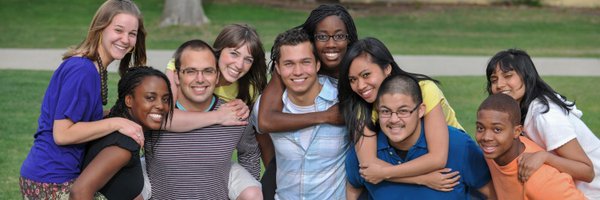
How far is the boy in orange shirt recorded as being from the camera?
175 inches

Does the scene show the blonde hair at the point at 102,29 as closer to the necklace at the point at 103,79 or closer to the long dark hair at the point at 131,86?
the necklace at the point at 103,79

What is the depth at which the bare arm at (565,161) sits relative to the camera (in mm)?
4445

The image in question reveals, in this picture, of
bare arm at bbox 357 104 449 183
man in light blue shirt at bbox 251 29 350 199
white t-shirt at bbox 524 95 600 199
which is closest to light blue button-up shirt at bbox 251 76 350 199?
man in light blue shirt at bbox 251 29 350 199

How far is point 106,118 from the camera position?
4.67 m

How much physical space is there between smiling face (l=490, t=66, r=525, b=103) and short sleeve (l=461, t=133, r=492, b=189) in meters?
0.37

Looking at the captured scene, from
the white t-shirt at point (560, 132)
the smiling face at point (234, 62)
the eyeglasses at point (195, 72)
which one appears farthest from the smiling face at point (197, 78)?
the white t-shirt at point (560, 132)

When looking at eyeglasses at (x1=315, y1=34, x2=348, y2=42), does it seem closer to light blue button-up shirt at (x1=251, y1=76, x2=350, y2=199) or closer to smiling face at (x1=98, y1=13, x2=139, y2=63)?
light blue button-up shirt at (x1=251, y1=76, x2=350, y2=199)

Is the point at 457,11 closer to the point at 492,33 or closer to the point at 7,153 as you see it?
the point at 492,33

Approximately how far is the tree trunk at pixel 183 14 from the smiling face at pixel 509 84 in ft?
52.5

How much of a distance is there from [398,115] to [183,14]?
16.5 metres

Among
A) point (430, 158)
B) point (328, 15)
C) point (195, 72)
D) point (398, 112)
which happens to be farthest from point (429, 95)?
point (195, 72)

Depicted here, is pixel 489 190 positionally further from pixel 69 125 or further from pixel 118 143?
pixel 69 125

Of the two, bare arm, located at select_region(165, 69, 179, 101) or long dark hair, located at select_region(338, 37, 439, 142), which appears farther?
bare arm, located at select_region(165, 69, 179, 101)

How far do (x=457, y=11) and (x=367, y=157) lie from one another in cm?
2038
